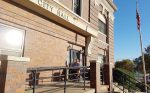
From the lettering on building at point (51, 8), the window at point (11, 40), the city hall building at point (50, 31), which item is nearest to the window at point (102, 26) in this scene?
the city hall building at point (50, 31)

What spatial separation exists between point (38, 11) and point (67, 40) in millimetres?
3476

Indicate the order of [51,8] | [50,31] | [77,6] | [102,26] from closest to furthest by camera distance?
[51,8] → [50,31] → [77,6] → [102,26]

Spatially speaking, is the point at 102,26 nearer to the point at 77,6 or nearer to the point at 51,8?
the point at 77,6

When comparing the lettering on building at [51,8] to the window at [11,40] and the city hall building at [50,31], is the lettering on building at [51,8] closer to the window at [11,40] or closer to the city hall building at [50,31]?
the city hall building at [50,31]

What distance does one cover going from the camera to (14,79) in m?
5.37

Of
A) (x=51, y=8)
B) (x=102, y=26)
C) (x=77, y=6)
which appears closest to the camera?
(x=51, y=8)

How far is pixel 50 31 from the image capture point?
12.2m

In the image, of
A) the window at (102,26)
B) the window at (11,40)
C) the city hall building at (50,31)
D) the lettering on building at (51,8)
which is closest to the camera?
the window at (11,40)

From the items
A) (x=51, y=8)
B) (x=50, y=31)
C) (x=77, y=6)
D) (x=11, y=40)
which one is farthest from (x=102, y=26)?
(x=11, y=40)

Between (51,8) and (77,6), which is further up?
(77,6)

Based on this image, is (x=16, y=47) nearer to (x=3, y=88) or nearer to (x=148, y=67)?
(x=3, y=88)

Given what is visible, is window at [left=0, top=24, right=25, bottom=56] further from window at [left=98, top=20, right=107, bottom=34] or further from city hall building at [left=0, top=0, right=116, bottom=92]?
window at [left=98, top=20, right=107, bottom=34]

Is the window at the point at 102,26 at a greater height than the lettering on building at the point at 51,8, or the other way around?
the window at the point at 102,26

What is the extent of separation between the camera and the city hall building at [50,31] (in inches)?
376
